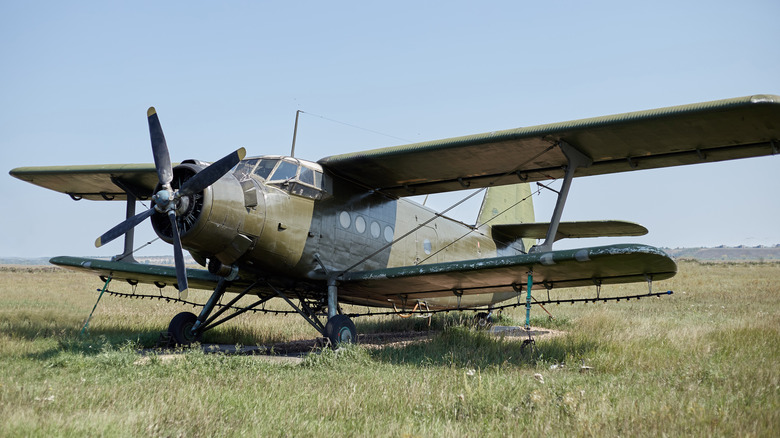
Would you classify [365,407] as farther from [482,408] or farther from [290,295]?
[290,295]

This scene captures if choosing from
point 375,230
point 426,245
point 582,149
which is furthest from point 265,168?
point 582,149

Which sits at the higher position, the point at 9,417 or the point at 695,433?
the point at 9,417

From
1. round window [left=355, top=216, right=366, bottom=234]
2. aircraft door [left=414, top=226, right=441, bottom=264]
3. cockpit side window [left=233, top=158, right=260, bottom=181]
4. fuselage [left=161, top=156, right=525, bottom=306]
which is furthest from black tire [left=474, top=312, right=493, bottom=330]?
cockpit side window [left=233, top=158, right=260, bottom=181]

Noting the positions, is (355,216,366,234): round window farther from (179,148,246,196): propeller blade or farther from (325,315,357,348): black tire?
(179,148,246,196): propeller blade

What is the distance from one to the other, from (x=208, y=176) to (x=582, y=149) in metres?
6.13

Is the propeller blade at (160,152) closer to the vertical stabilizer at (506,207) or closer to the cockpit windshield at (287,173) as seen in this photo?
the cockpit windshield at (287,173)

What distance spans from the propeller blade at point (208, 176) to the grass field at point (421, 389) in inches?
94.1

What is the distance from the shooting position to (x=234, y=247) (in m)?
9.01

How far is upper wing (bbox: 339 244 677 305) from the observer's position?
26.9 ft

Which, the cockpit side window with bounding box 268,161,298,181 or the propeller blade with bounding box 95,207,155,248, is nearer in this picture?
the propeller blade with bounding box 95,207,155,248

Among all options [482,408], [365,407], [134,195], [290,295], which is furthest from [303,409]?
[134,195]

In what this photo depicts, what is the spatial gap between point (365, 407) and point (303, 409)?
0.60 meters

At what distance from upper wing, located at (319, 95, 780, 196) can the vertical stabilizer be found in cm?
529

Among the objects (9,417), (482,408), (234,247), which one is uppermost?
(234,247)
